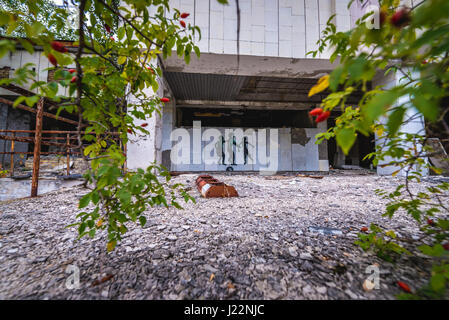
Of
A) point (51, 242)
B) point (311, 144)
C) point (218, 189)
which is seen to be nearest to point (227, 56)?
point (218, 189)

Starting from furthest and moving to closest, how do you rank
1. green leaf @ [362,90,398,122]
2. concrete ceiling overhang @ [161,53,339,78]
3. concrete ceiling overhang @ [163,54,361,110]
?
concrete ceiling overhang @ [163,54,361,110] < concrete ceiling overhang @ [161,53,339,78] < green leaf @ [362,90,398,122]

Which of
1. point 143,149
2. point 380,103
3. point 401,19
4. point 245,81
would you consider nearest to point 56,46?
point 380,103

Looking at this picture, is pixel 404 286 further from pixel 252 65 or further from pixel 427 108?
pixel 252 65

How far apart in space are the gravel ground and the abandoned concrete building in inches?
32.4

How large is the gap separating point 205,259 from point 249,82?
6.38 metres

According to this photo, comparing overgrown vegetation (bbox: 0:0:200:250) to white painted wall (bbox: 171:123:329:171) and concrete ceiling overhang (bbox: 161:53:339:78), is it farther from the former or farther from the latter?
white painted wall (bbox: 171:123:329:171)

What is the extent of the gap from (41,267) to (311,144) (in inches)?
388

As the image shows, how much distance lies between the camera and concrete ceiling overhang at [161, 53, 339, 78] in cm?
441

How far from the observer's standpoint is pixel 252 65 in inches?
186

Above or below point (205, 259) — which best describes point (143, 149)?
above

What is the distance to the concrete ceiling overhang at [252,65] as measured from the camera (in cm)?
441

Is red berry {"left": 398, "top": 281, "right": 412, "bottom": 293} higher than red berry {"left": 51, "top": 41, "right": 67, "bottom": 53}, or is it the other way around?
red berry {"left": 51, "top": 41, "right": 67, "bottom": 53}

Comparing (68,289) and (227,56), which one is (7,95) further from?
(68,289)

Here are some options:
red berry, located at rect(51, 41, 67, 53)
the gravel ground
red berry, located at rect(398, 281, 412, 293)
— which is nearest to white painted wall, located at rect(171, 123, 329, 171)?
the gravel ground
